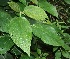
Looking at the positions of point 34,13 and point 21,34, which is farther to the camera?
point 34,13

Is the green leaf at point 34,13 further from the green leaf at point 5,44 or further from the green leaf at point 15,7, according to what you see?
the green leaf at point 5,44

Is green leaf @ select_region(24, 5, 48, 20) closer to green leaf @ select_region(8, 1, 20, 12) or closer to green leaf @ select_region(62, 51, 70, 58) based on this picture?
green leaf @ select_region(8, 1, 20, 12)

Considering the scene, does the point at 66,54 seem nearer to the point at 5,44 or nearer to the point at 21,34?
the point at 5,44

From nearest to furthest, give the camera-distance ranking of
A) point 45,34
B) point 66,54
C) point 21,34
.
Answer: point 21,34 → point 45,34 → point 66,54

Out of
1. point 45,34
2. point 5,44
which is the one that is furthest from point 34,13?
point 5,44

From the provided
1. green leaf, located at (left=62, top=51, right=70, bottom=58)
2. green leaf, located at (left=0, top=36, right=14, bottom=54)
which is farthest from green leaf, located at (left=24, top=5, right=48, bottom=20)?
green leaf, located at (left=62, top=51, right=70, bottom=58)

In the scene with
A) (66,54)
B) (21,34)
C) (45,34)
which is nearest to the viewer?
(21,34)

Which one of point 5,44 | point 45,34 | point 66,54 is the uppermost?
point 45,34

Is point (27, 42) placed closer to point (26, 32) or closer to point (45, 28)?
point (26, 32)
